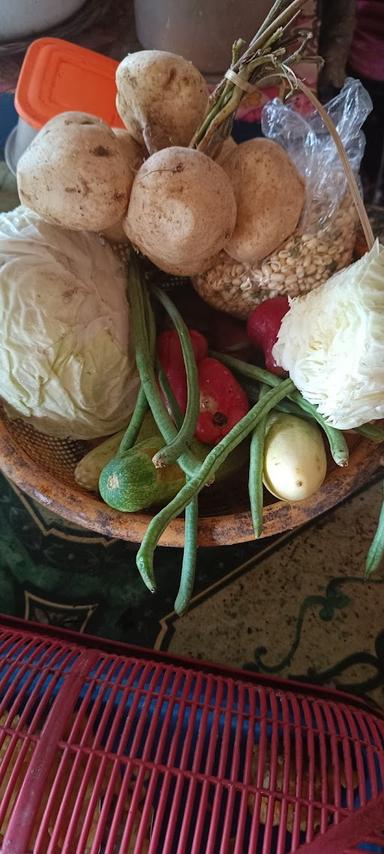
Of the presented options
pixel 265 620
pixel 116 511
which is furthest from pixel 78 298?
pixel 265 620

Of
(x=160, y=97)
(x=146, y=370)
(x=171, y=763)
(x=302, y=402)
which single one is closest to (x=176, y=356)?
(x=146, y=370)

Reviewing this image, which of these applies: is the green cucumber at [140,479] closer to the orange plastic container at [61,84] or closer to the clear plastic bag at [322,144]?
the clear plastic bag at [322,144]

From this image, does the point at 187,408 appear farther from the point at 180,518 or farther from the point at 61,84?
the point at 61,84

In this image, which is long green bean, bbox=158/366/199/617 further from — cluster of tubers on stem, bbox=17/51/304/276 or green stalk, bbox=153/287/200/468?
cluster of tubers on stem, bbox=17/51/304/276

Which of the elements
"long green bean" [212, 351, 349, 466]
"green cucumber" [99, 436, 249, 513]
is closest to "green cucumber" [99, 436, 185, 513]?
"green cucumber" [99, 436, 249, 513]

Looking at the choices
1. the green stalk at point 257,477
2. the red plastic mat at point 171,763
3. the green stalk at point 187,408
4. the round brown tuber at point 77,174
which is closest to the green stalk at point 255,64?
the round brown tuber at point 77,174
